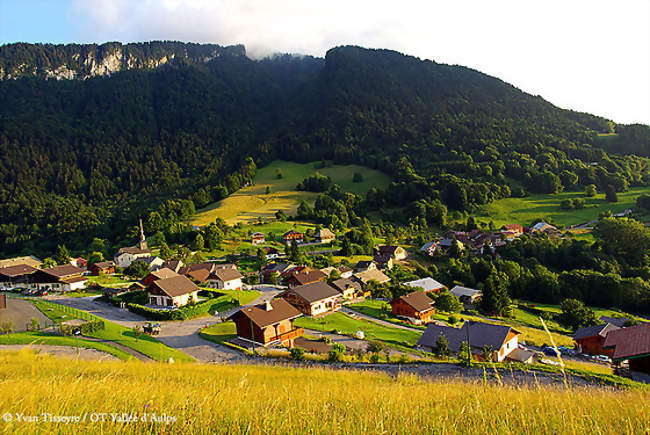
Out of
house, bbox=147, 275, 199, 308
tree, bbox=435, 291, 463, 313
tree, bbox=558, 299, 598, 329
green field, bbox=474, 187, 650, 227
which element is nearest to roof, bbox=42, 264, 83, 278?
house, bbox=147, 275, 199, 308

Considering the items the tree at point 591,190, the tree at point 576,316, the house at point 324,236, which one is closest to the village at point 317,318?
the tree at point 576,316

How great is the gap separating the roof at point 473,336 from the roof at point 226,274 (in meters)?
24.5

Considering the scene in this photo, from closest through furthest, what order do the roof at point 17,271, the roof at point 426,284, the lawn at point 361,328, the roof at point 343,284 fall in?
1. the lawn at point 361,328
2. the roof at point 343,284
3. the roof at point 426,284
4. the roof at point 17,271

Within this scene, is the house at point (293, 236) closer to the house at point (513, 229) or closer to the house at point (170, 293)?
the house at point (170, 293)

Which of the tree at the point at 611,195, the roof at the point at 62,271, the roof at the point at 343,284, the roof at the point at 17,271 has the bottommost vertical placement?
the roof at the point at 17,271

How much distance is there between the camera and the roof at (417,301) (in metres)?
A: 33.3

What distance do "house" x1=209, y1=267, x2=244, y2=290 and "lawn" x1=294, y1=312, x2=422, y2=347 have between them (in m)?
12.9

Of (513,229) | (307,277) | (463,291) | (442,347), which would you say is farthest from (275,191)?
(442,347)

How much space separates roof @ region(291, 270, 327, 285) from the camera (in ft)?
134

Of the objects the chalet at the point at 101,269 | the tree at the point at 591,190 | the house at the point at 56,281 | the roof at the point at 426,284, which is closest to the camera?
the house at the point at 56,281

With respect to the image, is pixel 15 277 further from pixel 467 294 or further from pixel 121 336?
pixel 467 294

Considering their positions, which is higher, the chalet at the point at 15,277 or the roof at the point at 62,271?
the roof at the point at 62,271

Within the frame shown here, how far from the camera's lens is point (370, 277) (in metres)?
45.0

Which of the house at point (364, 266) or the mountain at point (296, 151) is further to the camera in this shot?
the mountain at point (296, 151)
